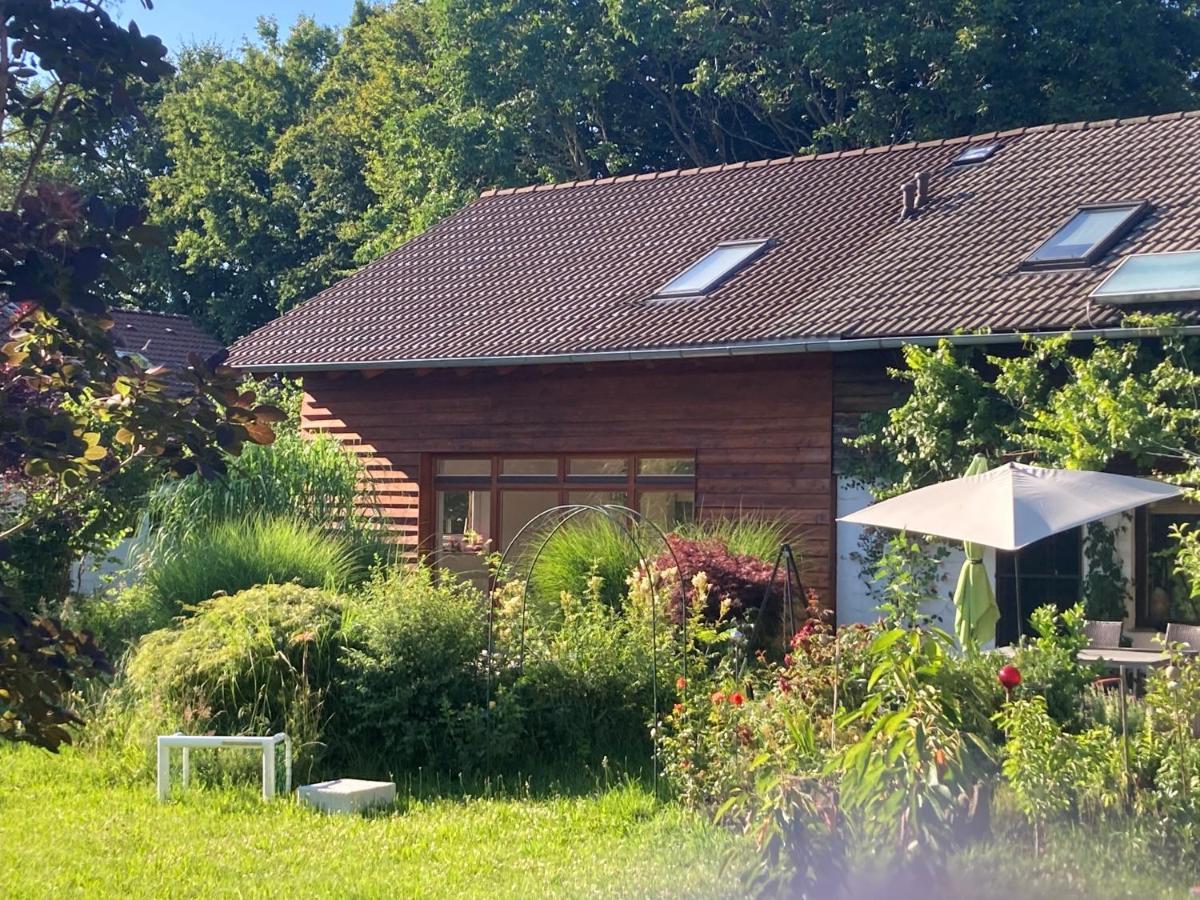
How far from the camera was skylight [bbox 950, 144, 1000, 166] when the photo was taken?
1712 centimetres

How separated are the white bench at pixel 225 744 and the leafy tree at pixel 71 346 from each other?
16.6 ft

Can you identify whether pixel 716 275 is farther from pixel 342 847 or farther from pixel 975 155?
pixel 342 847

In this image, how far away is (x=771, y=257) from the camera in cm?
1623

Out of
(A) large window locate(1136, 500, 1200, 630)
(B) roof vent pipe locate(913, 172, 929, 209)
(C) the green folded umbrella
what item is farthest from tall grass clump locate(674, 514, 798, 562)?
(B) roof vent pipe locate(913, 172, 929, 209)

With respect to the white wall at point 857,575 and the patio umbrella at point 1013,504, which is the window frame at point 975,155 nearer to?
the white wall at point 857,575

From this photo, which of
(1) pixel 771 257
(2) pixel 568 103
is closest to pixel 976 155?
(1) pixel 771 257

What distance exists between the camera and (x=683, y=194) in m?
19.4

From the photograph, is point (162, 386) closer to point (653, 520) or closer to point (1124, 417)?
point (1124, 417)

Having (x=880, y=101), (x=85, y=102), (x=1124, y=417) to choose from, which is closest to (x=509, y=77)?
(x=880, y=101)

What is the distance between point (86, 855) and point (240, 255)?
29594mm

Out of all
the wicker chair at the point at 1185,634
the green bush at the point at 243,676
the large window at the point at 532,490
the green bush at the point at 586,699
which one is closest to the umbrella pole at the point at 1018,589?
the wicker chair at the point at 1185,634

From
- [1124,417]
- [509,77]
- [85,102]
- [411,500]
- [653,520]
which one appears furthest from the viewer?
[509,77]

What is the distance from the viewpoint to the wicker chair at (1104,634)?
11078 millimetres

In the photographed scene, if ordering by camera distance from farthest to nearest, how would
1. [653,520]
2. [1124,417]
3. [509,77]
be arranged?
1. [509,77]
2. [653,520]
3. [1124,417]
